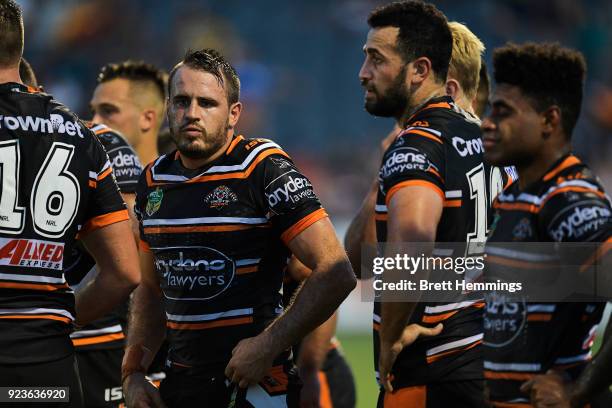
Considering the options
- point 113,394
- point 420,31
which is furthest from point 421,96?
point 113,394

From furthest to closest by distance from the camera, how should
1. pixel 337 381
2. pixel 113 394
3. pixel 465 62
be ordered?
pixel 337 381 < pixel 113 394 < pixel 465 62

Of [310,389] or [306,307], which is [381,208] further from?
[310,389]

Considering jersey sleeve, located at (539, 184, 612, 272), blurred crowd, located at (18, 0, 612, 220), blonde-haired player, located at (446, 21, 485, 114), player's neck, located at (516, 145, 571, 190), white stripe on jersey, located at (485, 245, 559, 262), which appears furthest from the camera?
blurred crowd, located at (18, 0, 612, 220)

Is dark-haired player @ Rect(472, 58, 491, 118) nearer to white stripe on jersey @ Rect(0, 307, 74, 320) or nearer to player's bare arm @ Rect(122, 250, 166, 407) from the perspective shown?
player's bare arm @ Rect(122, 250, 166, 407)

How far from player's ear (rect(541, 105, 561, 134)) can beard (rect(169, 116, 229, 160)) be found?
4.92ft

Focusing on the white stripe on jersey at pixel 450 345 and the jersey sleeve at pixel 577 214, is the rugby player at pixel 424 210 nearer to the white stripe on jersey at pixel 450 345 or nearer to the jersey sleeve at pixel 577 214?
the white stripe on jersey at pixel 450 345

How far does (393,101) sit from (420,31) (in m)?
0.40

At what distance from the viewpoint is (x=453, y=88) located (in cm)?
579

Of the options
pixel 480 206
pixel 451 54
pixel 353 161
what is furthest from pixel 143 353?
pixel 353 161

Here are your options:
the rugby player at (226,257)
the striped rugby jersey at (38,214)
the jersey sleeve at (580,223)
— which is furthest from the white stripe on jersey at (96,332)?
the jersey sleeve at (580,223)

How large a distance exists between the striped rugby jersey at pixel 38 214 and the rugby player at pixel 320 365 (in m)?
1.81

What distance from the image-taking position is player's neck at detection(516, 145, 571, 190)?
153 inches

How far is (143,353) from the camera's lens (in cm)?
480

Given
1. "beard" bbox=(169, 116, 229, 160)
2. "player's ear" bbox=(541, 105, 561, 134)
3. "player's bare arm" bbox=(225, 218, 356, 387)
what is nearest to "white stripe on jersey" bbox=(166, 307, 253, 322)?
"player's bare arm" bbox=(225, 218, 356, 387)
